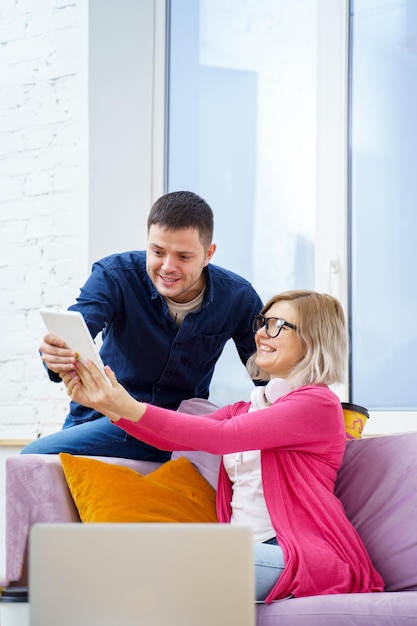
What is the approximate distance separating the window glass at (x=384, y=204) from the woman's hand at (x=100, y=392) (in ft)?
4.88

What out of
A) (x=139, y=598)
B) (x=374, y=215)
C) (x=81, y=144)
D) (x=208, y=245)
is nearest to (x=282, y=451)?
(x=208, y=245)

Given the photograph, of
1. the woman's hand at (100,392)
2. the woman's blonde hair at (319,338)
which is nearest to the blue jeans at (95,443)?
the woman's hand at (100,392)

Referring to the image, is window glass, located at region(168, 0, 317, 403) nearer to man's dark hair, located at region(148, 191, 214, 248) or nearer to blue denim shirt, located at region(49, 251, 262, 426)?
blue denim shirt, located at region(49, 251, 262, 426)

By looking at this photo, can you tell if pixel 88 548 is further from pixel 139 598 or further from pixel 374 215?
pixel 374 215

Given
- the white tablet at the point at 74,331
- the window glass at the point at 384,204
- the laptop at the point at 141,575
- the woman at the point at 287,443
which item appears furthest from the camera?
the window glass at the point at 384,204

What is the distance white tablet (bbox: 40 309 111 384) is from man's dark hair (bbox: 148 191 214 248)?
1.78ft

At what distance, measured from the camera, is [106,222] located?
3350mm

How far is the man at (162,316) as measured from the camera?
2.45 metres

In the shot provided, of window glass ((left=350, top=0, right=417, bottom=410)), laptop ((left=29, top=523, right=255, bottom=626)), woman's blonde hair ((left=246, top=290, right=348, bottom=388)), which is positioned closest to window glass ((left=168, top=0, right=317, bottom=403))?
window glass ((left=350, top=0, right=417, bottom=410))

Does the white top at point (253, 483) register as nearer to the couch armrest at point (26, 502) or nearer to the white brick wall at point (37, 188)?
the couch armrest at point (26, 502)

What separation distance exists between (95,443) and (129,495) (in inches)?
12.9

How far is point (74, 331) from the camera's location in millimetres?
1953

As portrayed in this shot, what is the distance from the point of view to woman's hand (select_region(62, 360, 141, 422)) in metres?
2.01

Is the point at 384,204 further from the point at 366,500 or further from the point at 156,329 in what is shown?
the point at 366,500
